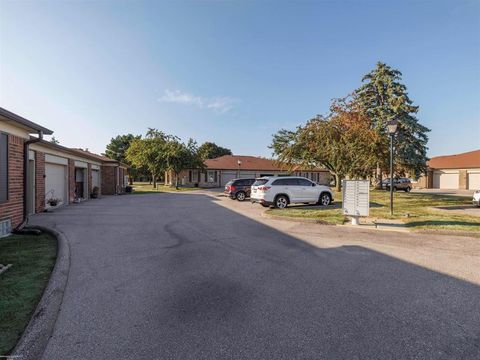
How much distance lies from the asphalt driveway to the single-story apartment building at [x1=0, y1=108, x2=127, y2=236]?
3143 millimetres

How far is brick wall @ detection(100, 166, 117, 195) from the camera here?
2625 centimetres

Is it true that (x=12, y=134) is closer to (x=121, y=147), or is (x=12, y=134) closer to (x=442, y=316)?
(x=442, y=316)

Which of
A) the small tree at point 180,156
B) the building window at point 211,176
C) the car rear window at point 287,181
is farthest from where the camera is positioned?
the building window at point 211,176

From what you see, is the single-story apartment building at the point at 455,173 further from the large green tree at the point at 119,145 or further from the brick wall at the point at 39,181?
the large green tree at the point at 119,145

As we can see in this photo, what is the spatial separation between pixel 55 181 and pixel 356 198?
15.4 meters

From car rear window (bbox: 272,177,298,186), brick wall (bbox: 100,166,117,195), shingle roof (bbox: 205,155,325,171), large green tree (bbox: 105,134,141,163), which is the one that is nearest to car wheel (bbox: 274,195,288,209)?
car rear window (bbox: 272,177,298,186)

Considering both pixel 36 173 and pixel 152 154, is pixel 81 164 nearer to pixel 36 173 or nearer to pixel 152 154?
pixel 36 173

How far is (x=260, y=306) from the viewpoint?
3.71 m

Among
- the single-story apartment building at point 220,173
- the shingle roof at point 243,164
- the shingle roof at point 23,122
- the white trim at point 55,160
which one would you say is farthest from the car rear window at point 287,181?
the shingle roof at point 243,164

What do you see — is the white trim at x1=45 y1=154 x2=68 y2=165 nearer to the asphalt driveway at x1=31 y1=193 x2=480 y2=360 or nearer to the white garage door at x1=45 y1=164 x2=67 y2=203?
the white garage door at x1=45 y1=164 x2=67 y2=203

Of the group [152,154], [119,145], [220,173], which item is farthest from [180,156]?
[119,145]

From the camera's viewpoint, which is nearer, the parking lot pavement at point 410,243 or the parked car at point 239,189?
the parking lot pavement at point 410,243

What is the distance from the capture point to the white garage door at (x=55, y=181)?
582 inches

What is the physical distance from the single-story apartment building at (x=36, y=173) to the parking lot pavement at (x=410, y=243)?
25.8 ft
